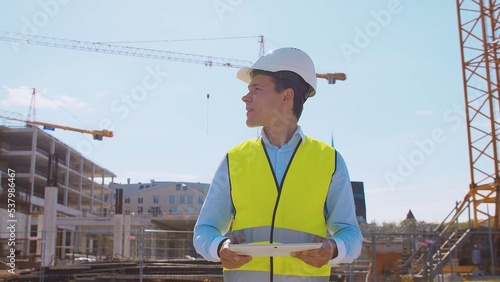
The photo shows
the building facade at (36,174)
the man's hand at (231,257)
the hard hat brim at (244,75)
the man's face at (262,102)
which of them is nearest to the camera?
the man's hand at (231,257)

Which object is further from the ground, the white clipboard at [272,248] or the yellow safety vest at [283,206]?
the yellow safety vest at [283,206]

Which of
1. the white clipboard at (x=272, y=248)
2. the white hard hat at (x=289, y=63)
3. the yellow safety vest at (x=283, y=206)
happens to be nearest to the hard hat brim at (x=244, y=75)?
the white hard hat at (x=289, y=63)

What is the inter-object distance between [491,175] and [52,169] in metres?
29.4

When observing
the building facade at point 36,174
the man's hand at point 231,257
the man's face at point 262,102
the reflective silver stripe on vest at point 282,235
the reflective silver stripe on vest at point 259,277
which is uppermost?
the building facade at point 36,174

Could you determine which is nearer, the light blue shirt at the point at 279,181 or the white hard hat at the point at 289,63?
the light blue shirt at the point at 279,181

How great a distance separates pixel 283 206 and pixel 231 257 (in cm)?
31

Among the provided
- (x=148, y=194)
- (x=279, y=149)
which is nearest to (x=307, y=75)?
(x=279, y=149)

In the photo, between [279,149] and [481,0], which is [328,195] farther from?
[481,0]

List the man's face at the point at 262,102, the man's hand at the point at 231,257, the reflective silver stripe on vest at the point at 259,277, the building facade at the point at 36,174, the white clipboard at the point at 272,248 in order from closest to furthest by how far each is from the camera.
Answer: the white clipboard at the point at 272,248
the man's hand at the point at 231,257
the reflective silver stripe on vest at the point at 259,277
the man's face at the point at 262,102
the building facade at the point at 36,174

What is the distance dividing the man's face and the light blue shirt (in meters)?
0.11

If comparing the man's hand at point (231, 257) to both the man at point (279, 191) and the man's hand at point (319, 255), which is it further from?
the man's hand at point (319, 255)

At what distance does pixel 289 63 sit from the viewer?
222 centimetres

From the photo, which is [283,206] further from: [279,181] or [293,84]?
[293,84]

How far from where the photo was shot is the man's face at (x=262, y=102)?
220 centimetres
